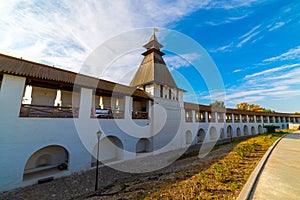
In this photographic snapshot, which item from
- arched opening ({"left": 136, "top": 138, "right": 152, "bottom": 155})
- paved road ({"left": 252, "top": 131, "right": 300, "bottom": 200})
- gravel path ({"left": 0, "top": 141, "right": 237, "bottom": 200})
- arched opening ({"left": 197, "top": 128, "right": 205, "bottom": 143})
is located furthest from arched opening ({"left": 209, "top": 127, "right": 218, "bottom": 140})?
gravel path ({"left": 0, "top": 141, "right": 237, "bottom": 200})

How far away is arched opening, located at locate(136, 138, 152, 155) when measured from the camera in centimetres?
1273

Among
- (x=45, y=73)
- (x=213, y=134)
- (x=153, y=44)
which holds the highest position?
(x=153, y=44)

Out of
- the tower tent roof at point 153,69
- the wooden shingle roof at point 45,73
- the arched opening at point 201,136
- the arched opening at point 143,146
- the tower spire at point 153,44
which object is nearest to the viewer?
the wooden shingle roof at point 45,73

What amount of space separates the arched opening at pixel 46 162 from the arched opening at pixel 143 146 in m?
6.00

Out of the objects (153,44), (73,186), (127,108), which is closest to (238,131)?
(153,44)

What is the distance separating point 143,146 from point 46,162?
7610mm

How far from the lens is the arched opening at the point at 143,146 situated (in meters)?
12.7

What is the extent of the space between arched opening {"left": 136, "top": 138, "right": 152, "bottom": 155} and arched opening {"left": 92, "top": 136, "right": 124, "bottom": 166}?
2485 millimetres

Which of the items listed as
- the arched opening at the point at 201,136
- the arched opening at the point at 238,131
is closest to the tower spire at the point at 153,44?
the arched opening at the point at 201,136

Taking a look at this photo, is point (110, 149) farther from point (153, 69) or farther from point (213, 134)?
point (213, 134)

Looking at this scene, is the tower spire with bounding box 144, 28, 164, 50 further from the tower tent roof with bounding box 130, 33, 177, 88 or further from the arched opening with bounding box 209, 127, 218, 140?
the arched opening with bounding box 209, 127, 218, 140

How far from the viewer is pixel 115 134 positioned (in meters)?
9.79

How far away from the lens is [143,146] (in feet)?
43.6

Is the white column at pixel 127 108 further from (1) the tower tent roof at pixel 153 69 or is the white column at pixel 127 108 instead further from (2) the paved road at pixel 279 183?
(2) the paved road at pixel 279 183
